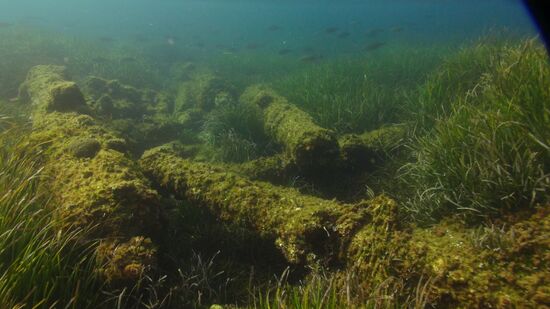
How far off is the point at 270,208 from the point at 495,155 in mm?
2431

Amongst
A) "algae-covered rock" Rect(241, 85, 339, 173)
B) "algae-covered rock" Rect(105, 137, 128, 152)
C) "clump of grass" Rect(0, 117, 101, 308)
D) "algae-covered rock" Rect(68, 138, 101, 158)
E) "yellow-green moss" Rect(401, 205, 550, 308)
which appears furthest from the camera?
"algae-covered rock" Rect(241, 85, 339, 173)

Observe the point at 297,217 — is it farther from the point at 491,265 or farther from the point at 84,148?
the point at 84,148

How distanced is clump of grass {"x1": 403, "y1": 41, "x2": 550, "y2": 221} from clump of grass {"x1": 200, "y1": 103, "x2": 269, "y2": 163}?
394cm

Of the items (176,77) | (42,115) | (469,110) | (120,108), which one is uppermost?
(469,110)

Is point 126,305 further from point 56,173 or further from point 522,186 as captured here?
point 522,186

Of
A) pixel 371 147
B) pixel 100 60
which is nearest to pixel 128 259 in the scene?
pixel 371 147

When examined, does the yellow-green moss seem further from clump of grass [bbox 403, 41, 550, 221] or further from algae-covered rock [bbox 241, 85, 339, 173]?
algae-covered rock [bbox 241, 85, 339, 173]

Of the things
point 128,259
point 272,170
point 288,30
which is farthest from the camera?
point 288,30

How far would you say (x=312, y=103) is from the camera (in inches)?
382

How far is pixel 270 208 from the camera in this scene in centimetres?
399

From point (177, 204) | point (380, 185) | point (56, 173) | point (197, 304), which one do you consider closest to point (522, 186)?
Result: point (380, 185)

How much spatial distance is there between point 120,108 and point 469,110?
915 centimetres

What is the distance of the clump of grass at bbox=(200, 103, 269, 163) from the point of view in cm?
796

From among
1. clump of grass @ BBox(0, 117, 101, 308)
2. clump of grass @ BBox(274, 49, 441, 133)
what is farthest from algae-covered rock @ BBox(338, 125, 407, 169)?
clump of grass @ BBox(0, 117, 101, 308)
